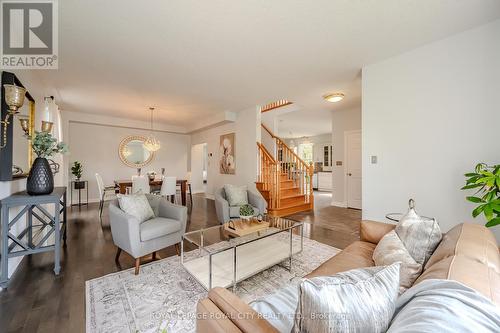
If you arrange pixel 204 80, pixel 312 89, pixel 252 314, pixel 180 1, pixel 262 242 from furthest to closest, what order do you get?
pixel 312 89 < pixel 204 80 < pixel 262 242 < pixel 180 1 < pixel 252 314

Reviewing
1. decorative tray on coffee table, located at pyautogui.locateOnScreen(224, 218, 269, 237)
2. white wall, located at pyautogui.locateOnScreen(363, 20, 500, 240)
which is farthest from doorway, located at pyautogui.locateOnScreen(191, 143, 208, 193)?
white wall, located at pyautogui.locateOnScreen(363, 20, 500, 240)

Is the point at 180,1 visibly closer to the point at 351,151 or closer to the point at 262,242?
the point at 262,242

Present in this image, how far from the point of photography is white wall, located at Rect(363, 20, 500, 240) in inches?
88.5

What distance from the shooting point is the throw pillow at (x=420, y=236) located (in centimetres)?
129

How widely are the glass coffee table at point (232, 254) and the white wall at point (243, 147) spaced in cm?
267

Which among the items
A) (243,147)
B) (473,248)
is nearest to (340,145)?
(243,147)

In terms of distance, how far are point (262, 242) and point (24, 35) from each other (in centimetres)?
368

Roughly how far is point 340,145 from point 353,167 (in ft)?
2.40

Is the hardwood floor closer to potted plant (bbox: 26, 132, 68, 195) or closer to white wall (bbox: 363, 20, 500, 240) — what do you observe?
potted plant (bbox: 26, 132, 68, 195)

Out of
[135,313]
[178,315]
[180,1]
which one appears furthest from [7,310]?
[180,1]

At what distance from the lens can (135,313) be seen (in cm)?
163

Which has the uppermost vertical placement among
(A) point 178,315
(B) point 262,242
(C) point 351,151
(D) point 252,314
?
(C) point 351,151

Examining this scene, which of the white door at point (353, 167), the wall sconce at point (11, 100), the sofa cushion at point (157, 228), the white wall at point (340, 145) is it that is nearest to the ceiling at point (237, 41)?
the wall sconce at point (11, 100)

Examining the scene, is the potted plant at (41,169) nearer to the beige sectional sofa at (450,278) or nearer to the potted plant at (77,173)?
the beige sectional sofa at (450,278)
